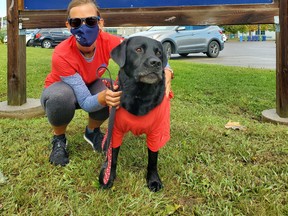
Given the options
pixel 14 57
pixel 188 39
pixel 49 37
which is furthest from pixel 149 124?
pixel 49 37

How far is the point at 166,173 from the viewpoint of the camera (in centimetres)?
232

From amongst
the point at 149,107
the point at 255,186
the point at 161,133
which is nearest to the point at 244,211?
the point at 255,186

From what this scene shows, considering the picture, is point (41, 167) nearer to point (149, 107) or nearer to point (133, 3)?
point (149, 107)

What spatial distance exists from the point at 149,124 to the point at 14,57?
2578 millimetres

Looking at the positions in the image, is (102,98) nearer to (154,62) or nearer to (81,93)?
(81,93)

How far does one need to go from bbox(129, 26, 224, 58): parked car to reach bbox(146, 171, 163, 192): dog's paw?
10.0 meters

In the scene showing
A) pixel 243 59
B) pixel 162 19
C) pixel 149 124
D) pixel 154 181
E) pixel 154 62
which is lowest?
pixel 154 181

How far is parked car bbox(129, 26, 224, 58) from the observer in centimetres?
1222

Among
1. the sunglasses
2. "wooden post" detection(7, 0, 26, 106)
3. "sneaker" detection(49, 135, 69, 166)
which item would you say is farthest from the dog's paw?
"wooden post" detection(7, 0, 26, 106)

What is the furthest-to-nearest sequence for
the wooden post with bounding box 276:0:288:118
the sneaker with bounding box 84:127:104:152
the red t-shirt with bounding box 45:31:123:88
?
the wooden post with bounding box 276:0:288:118 → the sneaker with bounding box 84:127:104:152 → the red t-shirt with bounding box 45:31:123:88

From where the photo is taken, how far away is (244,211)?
1940 millimetres

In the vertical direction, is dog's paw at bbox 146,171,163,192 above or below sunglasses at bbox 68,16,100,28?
below

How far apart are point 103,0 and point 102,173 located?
2485mm

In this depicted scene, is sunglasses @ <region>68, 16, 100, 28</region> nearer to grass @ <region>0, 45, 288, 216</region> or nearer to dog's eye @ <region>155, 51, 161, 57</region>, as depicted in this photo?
dog's eye @ <region>155, 51, 161, 57</region>
